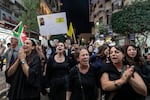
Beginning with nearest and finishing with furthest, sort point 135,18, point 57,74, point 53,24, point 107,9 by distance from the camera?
point 57,74, point 53,24, point 135,18, point 107,9

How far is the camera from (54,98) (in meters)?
7.96

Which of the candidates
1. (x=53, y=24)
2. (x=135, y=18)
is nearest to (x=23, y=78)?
(x=53, y=24)

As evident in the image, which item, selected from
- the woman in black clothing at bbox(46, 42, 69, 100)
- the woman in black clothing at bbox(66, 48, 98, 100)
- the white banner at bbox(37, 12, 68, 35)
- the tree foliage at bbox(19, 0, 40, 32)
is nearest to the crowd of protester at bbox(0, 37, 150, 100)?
the woman in black clothing at bbox(66, 48, 98, 100)

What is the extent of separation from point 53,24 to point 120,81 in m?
9.74

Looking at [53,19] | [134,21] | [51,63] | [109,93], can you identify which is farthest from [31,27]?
[109,93]

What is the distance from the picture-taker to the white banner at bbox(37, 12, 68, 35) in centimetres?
1391

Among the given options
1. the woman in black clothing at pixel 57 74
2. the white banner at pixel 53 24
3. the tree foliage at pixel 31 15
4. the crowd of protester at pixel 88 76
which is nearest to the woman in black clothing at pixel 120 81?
the crowd of protester at pixel 88 76

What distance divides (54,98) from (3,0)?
4157 centimetres

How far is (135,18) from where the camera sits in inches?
1421

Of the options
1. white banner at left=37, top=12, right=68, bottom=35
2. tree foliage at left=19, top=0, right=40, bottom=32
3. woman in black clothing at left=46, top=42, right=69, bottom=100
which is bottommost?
woman in black clothing at left=46, top=42, right=69, bottom=100

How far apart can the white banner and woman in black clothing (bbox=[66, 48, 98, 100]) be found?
811 centimetres

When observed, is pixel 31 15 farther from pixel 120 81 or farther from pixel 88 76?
pixel 120 81

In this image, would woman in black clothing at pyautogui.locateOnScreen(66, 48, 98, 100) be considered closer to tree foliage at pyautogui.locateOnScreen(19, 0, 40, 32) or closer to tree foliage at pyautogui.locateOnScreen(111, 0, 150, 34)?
tree foliage at pyautogui.locateOnScreen(111, 0, 150, 34)

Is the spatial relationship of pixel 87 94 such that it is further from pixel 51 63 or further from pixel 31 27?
pixel 31 27
